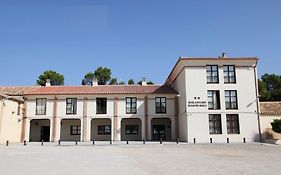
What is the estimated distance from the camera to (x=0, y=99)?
26938 millimetres

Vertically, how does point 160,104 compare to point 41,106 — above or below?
above

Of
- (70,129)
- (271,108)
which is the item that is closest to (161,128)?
(70,129)

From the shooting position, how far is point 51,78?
55906 mm

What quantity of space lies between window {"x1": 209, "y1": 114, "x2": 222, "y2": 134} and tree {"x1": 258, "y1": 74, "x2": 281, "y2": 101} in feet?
74.1

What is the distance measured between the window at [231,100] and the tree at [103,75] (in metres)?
36.9

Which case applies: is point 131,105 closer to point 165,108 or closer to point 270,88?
point 165,108

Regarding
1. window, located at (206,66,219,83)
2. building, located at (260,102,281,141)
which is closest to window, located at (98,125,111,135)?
window, located at (206,66,219,83)

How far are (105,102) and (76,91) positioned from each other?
3846mm

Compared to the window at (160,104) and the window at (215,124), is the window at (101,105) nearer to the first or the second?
the window at (160,104)

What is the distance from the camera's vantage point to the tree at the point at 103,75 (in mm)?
60531

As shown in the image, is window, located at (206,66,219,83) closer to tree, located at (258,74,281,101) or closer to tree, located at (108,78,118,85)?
tree, located at (258,74,281,101)

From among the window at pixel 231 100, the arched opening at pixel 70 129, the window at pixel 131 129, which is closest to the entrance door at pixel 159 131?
the window at pixel 131 129

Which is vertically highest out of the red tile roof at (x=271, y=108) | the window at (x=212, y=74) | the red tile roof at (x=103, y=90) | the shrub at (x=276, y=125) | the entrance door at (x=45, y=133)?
the window at (x=212, y=74)

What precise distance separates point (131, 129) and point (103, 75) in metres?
29.3
